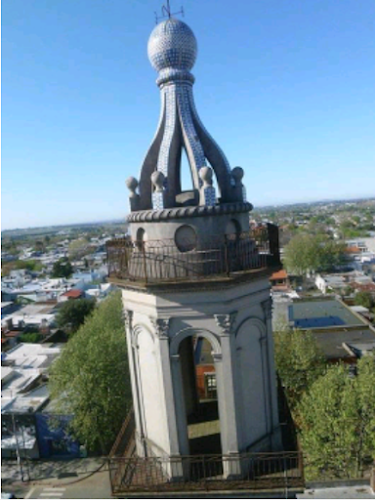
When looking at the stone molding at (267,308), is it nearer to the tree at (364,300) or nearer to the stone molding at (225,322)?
the stone molding at (225,322)

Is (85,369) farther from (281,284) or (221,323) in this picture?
(281,284)

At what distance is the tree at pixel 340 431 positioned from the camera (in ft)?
58.1

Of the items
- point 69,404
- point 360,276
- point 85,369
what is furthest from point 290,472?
point 360,276

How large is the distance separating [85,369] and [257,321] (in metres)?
18.0

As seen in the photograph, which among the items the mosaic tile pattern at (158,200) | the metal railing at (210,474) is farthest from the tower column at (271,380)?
the mosaic tile pattern at (158,200)

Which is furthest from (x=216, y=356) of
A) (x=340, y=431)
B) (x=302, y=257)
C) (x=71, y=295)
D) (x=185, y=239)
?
(x=302, y=257)

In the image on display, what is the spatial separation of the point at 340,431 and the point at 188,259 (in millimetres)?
14387

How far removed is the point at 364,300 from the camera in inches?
1973

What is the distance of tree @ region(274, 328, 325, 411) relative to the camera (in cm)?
2534

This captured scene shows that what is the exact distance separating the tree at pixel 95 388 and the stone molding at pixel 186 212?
17.9 meters

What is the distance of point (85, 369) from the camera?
2362 centimetres

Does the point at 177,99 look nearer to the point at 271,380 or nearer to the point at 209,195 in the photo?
the point at 209,195

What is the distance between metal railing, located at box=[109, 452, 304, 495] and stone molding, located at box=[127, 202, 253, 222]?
4452 mm

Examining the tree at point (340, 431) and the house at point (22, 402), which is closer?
the tree at point (340, 431)
